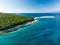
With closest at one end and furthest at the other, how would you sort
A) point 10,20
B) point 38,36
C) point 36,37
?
1. point 36,37
2. point 38,36
3. point 10,20

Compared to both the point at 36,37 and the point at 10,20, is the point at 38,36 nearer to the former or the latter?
the point at 36,37

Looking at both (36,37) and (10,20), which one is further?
(10,20)

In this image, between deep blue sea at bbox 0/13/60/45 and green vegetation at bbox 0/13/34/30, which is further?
green vegetation at bbox 0/13/34/30

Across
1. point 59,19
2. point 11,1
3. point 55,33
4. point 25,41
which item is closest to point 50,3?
point 59,19

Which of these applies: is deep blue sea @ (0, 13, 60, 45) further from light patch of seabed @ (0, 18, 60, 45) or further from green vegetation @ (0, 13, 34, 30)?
green vegetation @ (0, 13, 34, 30)

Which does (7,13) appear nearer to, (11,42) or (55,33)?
(11,42)

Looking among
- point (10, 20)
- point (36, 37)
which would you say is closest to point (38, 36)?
point (36, 37)

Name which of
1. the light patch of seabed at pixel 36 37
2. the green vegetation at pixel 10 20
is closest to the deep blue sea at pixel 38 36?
the light patch of seabed at pixel 36 37

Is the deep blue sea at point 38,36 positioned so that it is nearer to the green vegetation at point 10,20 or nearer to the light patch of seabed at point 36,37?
the light patch of seabed at point 36,37

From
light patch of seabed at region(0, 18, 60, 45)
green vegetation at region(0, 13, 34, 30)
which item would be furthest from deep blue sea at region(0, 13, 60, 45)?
green vegetation at region(0, 13, 34, 30)

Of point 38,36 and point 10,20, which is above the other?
point 10,20
